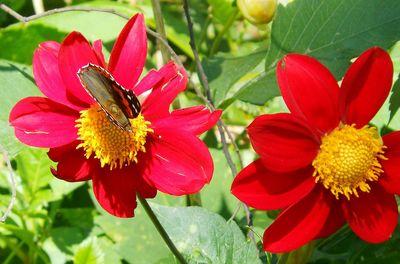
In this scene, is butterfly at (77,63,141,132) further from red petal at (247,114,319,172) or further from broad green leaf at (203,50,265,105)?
broad green leaf at (203,50,265,105)

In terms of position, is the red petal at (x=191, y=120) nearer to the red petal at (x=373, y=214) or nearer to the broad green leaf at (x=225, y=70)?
the red petal at (x=373, y=214)

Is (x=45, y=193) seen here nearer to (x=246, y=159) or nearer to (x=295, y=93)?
(x=246, y=159)

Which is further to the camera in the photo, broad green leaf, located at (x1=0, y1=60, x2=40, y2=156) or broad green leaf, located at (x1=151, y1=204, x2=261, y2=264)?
broad green leaf, located at (x1=0, y1=60, x2=40, y2=156)

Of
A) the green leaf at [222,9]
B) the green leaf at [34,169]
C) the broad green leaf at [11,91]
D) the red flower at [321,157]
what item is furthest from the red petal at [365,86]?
the green leaf at [222,9]

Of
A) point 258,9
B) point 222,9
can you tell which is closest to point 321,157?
point 258,9

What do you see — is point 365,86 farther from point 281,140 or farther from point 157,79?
point 157,79

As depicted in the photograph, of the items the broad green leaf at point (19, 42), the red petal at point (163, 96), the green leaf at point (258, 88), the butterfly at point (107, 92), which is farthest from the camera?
the broad green leaf at point (19, 42)

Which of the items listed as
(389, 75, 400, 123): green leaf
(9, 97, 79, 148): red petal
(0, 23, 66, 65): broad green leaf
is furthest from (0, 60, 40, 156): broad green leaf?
(389, 75, 400, 123): green leaf

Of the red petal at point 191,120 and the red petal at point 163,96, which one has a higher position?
the red petal at point 163,96
